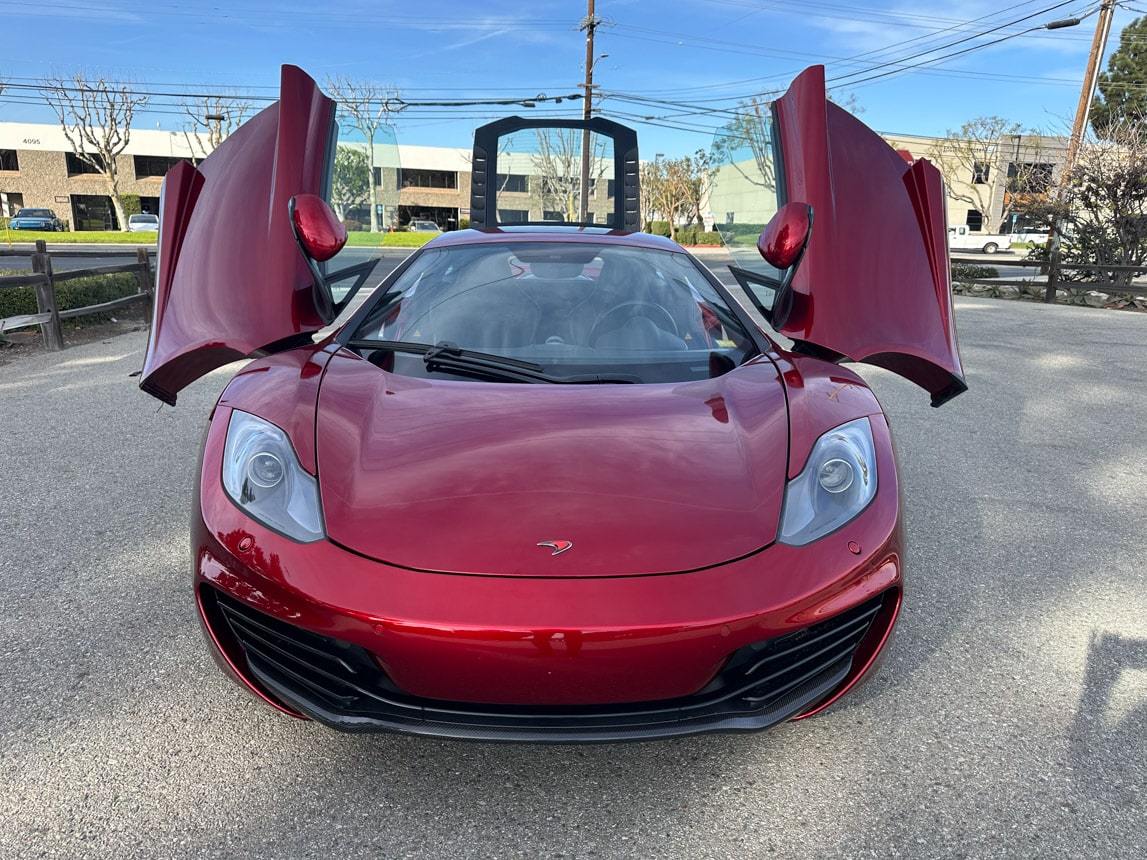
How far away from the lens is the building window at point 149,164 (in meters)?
52.7

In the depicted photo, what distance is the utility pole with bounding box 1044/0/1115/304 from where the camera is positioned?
14086 mm

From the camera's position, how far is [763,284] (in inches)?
121

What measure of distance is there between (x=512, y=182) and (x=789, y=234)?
136 inches

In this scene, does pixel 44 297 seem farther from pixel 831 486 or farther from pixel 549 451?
pixel 831 486

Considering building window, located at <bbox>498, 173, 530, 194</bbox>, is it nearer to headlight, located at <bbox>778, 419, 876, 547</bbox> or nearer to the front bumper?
headlight, located at <bbox>778, 419, 876, 547</bbox>

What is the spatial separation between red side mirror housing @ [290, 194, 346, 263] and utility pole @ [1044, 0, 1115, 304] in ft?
48.7

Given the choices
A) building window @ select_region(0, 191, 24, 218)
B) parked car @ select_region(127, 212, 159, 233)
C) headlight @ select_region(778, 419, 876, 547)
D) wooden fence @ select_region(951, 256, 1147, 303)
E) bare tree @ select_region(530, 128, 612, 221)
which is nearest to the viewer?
headlight @ select_region(778, 419, 876, 547)

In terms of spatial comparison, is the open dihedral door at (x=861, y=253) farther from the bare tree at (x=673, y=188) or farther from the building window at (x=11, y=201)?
the building window at (x=11, y=201)

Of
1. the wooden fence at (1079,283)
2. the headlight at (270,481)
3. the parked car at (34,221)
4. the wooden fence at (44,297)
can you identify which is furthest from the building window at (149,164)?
the headlight at (270,481)

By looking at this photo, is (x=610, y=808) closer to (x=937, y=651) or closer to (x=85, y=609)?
(x=937, y=651)

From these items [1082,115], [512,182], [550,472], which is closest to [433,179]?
[1082,115]

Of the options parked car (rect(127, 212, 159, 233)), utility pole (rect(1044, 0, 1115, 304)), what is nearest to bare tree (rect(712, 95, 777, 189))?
utility pole (rect(1044, 0, 1115, 304))

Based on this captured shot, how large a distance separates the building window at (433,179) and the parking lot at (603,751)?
5710 centimetres

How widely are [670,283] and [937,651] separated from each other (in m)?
1.61
